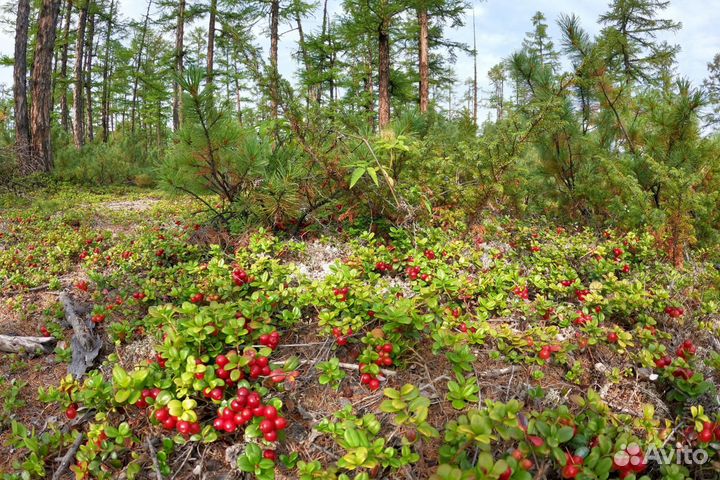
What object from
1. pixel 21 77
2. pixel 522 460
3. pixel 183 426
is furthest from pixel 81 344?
pixel 21 77

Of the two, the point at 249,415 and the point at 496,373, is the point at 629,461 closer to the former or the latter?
the point at 496,373

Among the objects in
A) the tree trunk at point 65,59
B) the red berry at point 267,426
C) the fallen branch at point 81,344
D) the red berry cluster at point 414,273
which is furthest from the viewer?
the tree trunk at point 65,59

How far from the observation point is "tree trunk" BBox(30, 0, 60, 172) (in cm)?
970

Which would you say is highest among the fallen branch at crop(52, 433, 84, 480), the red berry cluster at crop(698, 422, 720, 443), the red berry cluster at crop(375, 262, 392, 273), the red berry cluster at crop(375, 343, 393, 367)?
the red berry cluster at crop(375, 262, 392, 273)

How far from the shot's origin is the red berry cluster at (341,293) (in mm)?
2604

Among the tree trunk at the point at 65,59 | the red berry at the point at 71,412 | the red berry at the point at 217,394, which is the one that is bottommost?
the red berry at the point at 71,412

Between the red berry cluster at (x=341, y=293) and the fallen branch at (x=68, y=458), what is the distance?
Result: 1551 millimetres

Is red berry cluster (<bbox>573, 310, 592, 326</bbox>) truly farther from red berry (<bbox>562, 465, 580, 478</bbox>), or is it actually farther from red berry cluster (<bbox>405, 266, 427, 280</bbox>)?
red berry (<bbox>562, 465, 580, 478</bbox>)

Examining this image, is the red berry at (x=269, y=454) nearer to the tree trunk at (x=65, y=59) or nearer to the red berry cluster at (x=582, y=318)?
the red berry cluster at (x=582, y=318)

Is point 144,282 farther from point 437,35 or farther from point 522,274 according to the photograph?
point 437,35

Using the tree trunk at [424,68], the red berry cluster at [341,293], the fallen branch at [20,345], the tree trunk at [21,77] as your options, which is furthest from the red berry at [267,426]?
the tree trunk at [21,77]

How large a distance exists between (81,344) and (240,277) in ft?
4.01

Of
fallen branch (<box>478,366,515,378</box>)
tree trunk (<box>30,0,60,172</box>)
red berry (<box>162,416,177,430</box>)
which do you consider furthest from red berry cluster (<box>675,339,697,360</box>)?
tree trunk (<box>30,0,60,172</box>)

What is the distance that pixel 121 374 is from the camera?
78.1 inches
